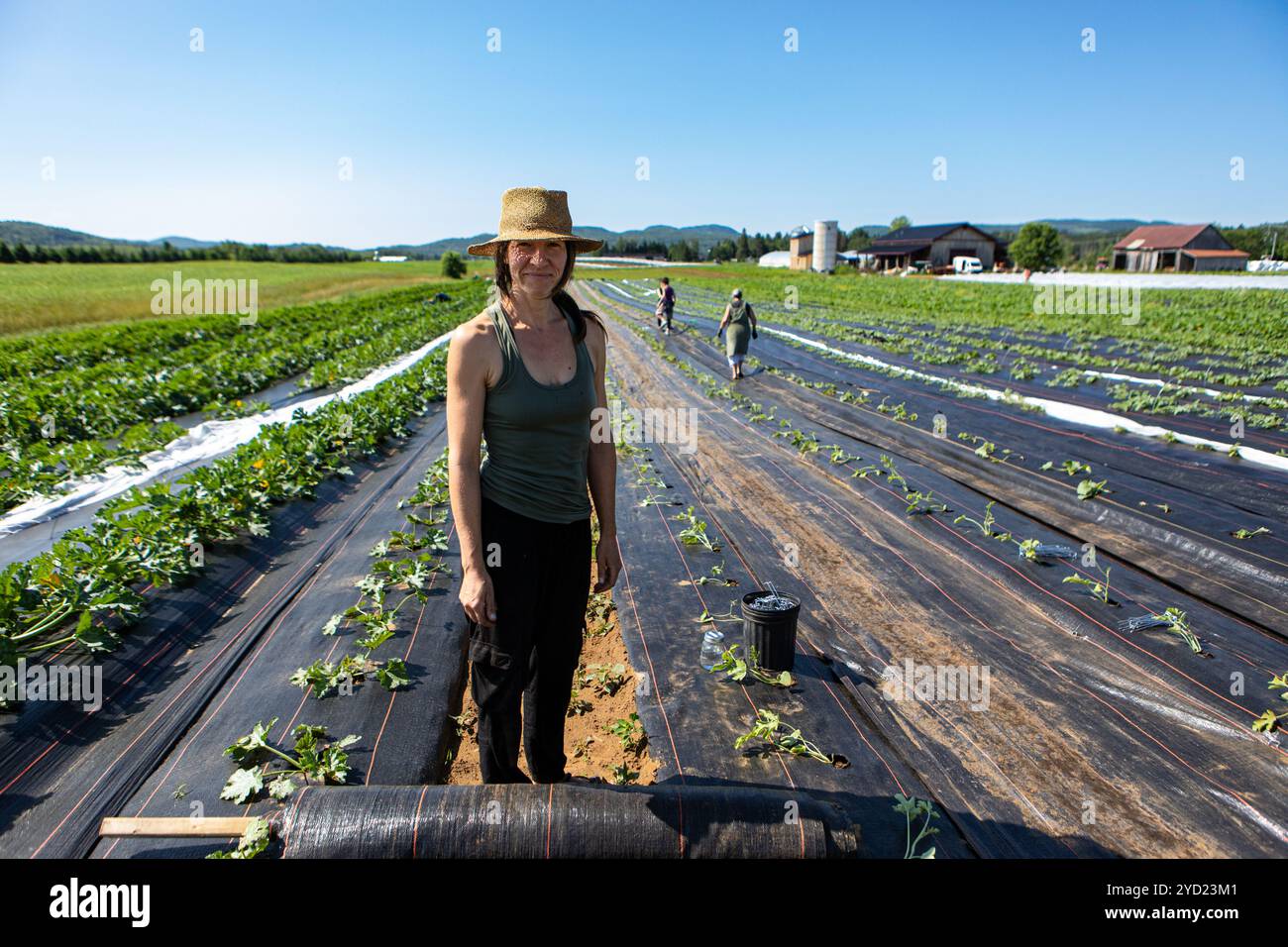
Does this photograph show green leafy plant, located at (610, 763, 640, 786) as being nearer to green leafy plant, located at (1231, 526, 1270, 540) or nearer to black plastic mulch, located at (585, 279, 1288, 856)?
black plastic mulch, located at (585, 279, 1288, 856)

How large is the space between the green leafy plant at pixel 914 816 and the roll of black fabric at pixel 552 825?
0.53 metres

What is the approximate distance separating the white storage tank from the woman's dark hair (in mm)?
76975

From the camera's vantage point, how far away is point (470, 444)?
238 centimetres

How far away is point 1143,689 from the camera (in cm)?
401

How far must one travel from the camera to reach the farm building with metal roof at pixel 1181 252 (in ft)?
206

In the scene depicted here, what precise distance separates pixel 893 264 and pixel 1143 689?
3039 inches

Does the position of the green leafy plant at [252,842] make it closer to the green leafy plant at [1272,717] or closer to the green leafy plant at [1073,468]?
the green leafy plant at [1272,717]

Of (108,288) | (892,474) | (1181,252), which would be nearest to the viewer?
(892,474)

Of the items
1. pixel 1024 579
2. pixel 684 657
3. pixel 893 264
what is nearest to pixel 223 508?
pixel 684 657

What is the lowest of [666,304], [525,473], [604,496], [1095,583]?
[1095,583]

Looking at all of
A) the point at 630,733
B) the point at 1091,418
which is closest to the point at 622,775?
the point at 630,733

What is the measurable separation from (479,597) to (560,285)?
1222 mm

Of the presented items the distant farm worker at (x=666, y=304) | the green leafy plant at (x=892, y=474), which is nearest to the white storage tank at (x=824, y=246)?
the distant farm worker at (x=666, y=304)

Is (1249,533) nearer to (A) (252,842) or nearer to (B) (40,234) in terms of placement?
(A) (252,842)
